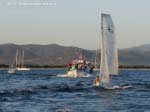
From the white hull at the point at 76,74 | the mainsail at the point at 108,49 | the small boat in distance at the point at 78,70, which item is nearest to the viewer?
the mainsail at the point at 108,49

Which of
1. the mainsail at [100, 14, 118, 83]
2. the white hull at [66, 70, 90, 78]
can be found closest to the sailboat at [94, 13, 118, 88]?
the mainsail at [100, 14, 118, 83]

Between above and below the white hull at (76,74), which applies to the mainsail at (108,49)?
above

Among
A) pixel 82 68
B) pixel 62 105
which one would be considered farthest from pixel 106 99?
pixel 82 68

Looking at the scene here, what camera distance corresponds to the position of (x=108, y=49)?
2729 inches

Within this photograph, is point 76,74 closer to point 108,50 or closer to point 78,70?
point 78,70

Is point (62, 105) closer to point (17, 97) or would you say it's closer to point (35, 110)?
point (35, 110)

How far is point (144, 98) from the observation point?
63.6 metres

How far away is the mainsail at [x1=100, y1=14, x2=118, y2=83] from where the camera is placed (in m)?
68.2

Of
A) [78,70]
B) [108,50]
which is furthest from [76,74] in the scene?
[108,50]

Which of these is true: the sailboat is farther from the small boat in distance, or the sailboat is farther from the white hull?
the small boat in distance

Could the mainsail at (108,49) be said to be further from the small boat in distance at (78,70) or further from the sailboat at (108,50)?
the small boat in distance at (78,70)

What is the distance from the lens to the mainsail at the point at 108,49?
68.2 m

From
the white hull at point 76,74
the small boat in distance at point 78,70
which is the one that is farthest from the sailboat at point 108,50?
the small boat in distance at point 78,70

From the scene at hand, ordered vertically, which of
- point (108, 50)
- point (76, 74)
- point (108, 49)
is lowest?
point (76, 74)
